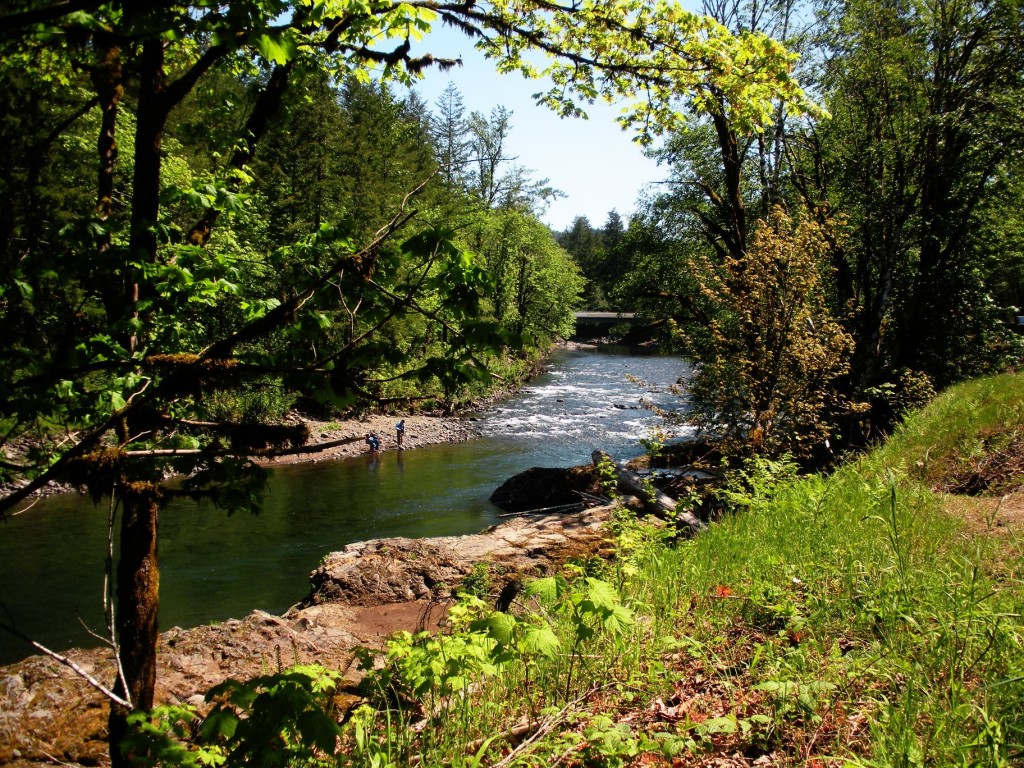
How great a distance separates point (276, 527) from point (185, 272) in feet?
39.0

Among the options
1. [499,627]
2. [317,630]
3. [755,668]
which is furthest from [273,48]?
[317,630]

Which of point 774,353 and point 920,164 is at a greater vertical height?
point 920,164

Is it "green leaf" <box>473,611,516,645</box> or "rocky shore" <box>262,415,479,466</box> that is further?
"rocky shore" <box>262,415,479,466</box>

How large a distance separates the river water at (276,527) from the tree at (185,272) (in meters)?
0.73

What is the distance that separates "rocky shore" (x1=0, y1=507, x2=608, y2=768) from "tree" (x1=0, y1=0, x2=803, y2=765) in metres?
1.12

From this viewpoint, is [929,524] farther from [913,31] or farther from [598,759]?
[913,31]

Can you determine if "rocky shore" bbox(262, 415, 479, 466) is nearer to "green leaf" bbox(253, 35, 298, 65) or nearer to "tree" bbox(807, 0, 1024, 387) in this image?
"tree" bbox(807, 0, 1024, 387)

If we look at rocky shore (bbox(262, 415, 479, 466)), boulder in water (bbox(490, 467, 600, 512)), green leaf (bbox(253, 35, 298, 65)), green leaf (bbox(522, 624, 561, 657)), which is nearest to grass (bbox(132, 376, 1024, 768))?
green leaf (bbox(522, 624, 561, 657))

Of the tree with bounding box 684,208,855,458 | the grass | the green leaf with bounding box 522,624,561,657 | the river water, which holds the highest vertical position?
the tree with bounding box 684,208,855,458

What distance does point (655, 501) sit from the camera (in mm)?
9484

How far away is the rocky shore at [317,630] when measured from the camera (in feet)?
15.5

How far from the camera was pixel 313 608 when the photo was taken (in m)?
7.64

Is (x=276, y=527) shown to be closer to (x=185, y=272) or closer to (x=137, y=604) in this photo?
(x=137, y=604)

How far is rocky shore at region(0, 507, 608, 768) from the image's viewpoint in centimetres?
473
